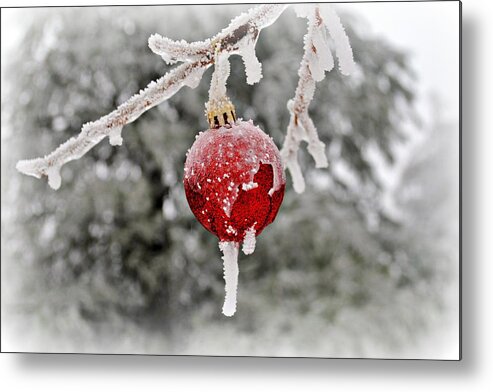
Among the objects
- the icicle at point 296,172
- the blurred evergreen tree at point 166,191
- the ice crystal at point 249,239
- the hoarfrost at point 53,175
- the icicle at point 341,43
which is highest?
the blurred evergreen tree at point 166,191

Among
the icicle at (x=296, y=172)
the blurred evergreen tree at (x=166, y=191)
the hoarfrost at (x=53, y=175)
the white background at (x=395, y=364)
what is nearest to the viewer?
the hoarfrost at (x=53, y=175)

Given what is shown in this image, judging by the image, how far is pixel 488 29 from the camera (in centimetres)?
145

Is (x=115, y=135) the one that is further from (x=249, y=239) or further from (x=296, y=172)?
(x=296, y=172)

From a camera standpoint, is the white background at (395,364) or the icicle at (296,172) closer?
the icicle at (296,172)

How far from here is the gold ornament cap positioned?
585 mm

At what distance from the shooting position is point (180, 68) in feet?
1.98

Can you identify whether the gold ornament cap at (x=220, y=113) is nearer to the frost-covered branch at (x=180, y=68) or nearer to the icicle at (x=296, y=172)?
the frost-covered branch at (x=180, y=68)

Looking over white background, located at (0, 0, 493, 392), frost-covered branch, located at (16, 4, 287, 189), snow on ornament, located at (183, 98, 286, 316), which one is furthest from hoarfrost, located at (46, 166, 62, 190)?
white background, located at (0, 0, 493, 392)

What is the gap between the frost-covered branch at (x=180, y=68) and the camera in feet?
1.90

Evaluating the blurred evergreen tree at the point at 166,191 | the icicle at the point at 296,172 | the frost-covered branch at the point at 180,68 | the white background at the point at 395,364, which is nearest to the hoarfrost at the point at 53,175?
the frost-covered branch at the point at 180,68

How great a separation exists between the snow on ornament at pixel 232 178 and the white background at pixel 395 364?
Result: 3.12 feet

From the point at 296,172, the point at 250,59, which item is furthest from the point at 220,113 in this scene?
the point at 296,172

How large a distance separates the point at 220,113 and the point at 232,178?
60mm

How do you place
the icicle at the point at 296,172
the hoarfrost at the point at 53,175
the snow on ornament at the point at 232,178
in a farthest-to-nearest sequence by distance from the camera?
the icicle at the point at 296,172, the hoarfrost at the point at 53,175, the snow on ornament at the point at 232,178
